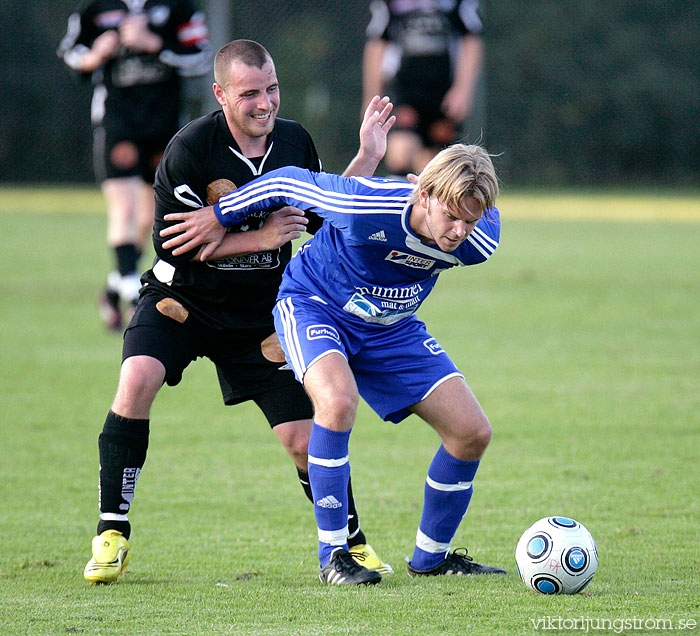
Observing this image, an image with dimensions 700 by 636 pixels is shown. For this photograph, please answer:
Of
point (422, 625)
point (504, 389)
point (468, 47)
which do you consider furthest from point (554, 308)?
point (422, 625)

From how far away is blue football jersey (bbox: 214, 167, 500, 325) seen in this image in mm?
3927

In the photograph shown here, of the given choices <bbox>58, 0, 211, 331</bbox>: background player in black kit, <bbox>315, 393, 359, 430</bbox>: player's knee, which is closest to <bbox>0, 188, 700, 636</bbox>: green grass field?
<bbox>315, 393, 359, 430</bbox>: player's knee

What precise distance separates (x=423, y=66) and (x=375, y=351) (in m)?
9.47

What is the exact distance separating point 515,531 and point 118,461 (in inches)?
63.1

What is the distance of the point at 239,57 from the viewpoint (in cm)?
420

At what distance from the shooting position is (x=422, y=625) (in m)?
3.26

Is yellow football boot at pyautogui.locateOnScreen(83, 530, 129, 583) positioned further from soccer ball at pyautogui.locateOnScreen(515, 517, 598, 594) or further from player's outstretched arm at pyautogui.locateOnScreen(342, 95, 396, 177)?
player's outstretched arm at pyautogui.locateOnScreen(342, 95, 396, 177)

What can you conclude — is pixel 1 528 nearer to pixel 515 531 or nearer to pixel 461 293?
pixel 515 531

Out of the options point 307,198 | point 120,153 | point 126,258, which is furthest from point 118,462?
point 120,153

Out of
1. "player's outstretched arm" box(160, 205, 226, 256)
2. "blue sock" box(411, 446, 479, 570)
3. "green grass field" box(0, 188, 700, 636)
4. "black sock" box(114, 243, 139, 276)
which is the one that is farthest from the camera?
"black sock" box(114, 243, 139, 276)

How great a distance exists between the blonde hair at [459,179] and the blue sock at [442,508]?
36.6 inches

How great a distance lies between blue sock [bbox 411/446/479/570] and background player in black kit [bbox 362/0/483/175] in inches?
289

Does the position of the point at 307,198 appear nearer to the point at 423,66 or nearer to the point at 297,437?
the point at 297,437

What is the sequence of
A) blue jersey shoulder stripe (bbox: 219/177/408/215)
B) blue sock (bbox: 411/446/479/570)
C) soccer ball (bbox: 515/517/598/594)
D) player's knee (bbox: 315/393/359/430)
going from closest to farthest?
soccer ball (bbox: 515/517/598/594) < player's knee (bbox: 315/393/359/430) < blue jersey shoulder stripe (bbox: 219/177/408/215) < blue sock (bbox: 411/446/479/570)
